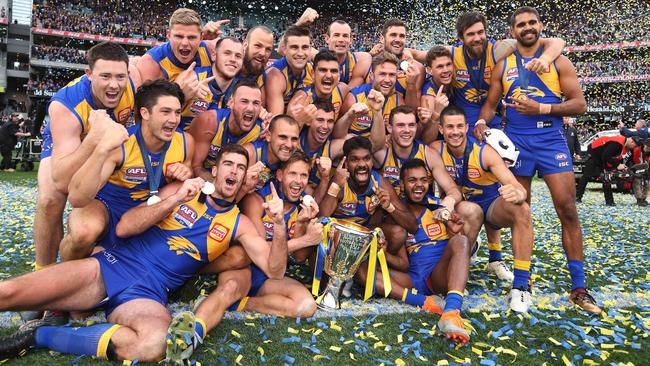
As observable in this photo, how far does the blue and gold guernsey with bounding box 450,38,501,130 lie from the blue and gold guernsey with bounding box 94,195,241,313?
9.77 feet

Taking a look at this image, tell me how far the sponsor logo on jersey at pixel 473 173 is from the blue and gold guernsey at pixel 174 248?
2.38 metres

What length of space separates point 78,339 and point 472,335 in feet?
9.01

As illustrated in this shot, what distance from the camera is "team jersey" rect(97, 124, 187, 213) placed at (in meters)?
3.70

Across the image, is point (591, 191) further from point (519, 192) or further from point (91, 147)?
point (91, 147)

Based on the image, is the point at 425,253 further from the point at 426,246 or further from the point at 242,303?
the point at 242,303

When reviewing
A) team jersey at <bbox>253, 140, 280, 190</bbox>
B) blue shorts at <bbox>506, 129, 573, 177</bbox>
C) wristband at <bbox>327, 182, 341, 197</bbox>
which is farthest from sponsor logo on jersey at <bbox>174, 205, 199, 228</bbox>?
blue shorts at <bbox>506, 129, 573, 177</bbox>

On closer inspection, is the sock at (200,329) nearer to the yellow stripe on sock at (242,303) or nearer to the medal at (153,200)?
the yellow stripe on sock at (242,303)

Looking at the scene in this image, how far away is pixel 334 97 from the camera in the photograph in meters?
5.42

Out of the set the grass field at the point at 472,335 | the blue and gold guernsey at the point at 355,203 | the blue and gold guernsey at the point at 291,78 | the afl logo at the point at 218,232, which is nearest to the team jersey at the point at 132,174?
the afl logo at the point at 218,232

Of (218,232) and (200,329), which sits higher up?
(218,232)

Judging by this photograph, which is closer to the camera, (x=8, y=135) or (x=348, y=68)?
(x=348, y=68)

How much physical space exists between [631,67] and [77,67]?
45.7m

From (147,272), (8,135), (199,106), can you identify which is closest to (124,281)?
(147,272)

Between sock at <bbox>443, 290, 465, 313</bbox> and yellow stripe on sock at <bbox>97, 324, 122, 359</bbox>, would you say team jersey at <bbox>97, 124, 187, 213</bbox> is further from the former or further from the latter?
sock at <bbox>443, 290, 465, 313</bbox>
